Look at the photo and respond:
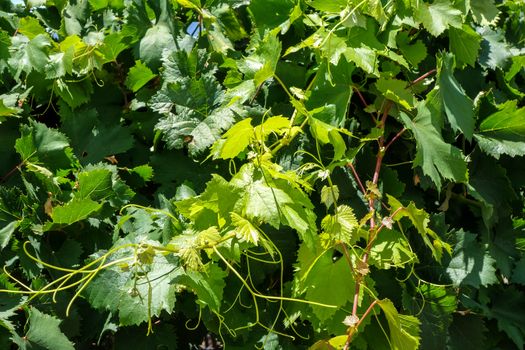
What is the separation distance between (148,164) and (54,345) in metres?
0.51

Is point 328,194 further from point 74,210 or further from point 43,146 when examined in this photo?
point 43,146

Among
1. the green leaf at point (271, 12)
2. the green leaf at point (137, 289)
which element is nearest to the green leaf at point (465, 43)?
the green leaf at point (271, 12)

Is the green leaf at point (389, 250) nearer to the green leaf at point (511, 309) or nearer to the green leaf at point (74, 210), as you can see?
the green leaf at point (511, 309)

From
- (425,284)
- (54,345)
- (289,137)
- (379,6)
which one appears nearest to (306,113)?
(289,137)

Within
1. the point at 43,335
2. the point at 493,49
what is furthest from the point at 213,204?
the point at 493,49

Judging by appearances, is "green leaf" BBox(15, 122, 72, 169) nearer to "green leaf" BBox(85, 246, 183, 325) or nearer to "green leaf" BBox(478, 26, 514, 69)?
"green leaf" BBox(85, 246, 183, 325)

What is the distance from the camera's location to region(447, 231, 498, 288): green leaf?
160cm

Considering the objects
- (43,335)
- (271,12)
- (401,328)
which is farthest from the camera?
(271,12)

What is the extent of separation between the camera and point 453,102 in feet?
5.26

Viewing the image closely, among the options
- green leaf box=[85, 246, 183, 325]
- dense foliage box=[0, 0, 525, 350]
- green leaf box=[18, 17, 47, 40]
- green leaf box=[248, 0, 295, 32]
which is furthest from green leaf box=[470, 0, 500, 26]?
green leaf box=[18, 17, 47, 40]

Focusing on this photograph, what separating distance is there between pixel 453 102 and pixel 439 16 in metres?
0.20

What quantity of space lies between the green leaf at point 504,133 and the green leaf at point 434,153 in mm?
176

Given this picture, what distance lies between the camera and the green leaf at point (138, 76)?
179 cm

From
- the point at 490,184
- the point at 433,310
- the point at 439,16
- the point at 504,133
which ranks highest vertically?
the point at 439,16
